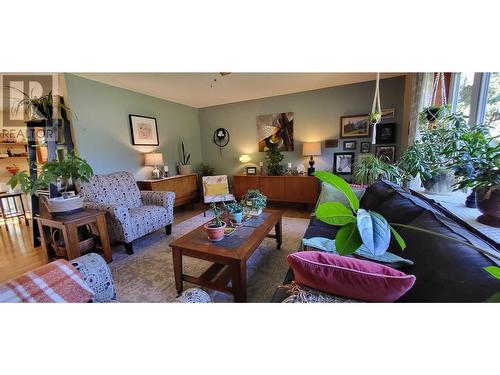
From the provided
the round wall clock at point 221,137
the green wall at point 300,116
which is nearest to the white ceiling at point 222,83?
the green wall at point 300,116

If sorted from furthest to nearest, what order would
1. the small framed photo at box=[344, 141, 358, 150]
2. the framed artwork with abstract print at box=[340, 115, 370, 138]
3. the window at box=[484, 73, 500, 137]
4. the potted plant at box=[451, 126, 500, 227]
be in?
the small framed photo at box=[344, 141, 358, 150] → the framed artwork with abstract print at box=[340, 115, 370, 138] → the window at box=[484, 73, 500, 137] → the potted plant at box=[451, 126, 500, 227]

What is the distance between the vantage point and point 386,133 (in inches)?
132

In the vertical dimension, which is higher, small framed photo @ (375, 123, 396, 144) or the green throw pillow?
small framed photo @ (375, 123, 396, 144)

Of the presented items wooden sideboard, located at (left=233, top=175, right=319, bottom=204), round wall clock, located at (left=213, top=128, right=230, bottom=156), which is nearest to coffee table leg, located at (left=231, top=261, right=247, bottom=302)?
wooden sideboard, located at (left=233, top=175, right=319, bottom=204)

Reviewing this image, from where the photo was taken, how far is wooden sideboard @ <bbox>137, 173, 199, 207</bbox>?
336 cm

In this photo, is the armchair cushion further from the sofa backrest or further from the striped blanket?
the striped blanket

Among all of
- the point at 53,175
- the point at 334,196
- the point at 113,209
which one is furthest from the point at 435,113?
the point at 53,175

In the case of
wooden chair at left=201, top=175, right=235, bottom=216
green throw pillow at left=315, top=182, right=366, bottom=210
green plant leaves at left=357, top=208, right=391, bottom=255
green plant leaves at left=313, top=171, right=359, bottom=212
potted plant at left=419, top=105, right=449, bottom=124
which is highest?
potted plant at left=419, top=105, right=449, bottom=124

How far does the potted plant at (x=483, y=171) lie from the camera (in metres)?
0.83

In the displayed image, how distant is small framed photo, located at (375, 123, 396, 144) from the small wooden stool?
416 centimetres
